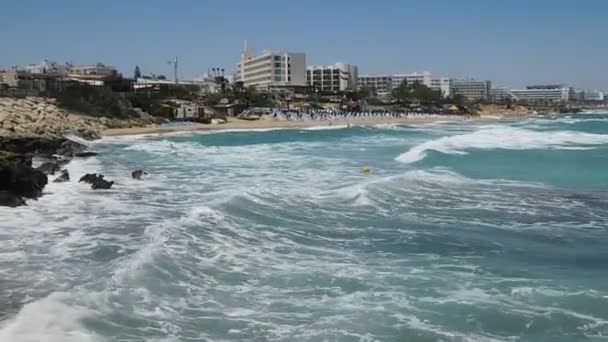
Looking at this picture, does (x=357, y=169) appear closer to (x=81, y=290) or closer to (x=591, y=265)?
(x=591, y=265)

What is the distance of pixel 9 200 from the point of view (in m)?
16.1

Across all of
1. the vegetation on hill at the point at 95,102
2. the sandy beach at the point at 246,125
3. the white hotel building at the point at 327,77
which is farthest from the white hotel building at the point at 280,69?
the vegetation on hill at the point at 95,102

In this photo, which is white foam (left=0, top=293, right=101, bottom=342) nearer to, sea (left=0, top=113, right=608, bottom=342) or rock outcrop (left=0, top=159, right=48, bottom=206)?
sea (left=0, top=113, right=608, bottom=342)

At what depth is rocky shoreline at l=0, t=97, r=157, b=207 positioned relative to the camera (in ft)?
56.2

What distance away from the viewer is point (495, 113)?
150750mm

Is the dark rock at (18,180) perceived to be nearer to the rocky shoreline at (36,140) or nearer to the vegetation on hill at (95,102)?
the rocky shoreline at (36,140)

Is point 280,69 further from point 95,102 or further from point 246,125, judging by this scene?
point 95,102

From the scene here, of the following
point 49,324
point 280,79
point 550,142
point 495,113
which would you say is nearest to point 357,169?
point 49,324

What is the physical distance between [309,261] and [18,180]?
9752mm

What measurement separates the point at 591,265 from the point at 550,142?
128ft

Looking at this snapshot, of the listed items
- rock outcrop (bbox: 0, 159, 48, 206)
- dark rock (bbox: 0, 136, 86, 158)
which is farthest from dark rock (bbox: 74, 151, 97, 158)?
rock outcrop (bbox: 0, 159, 48, 206)

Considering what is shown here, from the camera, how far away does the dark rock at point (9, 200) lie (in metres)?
16.0

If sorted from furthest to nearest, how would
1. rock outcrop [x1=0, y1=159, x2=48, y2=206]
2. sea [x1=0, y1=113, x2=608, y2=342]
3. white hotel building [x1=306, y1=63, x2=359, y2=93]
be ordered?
white hotel building [x1=306, y1=63, x2=359, y2=93], rock outcrop [x1=0, y1=159, x2=48, y2=206], sea [x1=0, y1=113, x2=608, y2=342]

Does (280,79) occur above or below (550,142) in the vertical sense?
→ above
